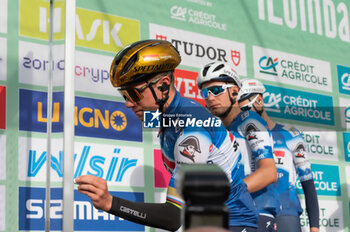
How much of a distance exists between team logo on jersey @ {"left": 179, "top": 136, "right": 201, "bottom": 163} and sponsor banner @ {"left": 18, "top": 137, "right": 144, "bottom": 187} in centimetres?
100

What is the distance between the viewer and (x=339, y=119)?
16.2 feet

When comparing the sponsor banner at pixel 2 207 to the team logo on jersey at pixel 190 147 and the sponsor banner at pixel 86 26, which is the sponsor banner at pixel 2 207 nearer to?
the sponsor banner at pixel 86 26

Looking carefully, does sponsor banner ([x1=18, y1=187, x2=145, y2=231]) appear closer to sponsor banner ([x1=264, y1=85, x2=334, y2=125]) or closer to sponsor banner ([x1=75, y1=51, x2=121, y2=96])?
sponsor banner ([x1=75, y1=51, x2=121, y2=96])

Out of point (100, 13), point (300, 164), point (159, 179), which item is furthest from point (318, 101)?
point (100, 13)

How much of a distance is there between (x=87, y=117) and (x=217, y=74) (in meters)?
0.97

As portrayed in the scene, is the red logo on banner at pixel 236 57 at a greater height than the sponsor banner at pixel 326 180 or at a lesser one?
greater

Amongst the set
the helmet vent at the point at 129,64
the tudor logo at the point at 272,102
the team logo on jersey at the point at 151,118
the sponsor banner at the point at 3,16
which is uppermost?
the sponsor banner at the point at 3,16

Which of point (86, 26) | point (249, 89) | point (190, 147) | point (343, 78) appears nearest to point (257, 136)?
point (249, 89)

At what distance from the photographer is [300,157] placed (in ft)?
13.8

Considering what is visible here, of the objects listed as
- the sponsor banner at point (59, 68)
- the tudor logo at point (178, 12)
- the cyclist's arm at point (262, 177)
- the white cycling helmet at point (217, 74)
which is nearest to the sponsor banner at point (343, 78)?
the white cycling helmet at point (217, 74)

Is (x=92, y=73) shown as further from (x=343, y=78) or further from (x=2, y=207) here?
(x=343, y=78)

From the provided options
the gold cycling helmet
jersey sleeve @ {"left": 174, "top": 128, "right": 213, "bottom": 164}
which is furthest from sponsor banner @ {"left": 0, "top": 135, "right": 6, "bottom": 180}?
jersey sleeve @ {"left": 174, "top": 128, "right": 213, "bottom": 164}

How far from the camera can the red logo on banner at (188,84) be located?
3.87 meters

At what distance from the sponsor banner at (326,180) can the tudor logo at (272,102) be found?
24.2 inches
